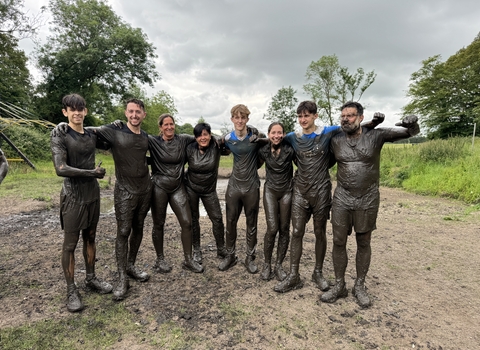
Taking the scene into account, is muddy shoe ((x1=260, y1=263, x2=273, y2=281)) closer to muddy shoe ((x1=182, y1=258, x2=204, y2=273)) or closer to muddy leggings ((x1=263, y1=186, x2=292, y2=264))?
muddy leggings ((x1=263, y1=186, x2=292, y2=264))

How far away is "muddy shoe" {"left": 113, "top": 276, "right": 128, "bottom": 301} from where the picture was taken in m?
3.49

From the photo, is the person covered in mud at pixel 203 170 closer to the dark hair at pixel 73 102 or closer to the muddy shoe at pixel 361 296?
the dark hair at pixel 73 102

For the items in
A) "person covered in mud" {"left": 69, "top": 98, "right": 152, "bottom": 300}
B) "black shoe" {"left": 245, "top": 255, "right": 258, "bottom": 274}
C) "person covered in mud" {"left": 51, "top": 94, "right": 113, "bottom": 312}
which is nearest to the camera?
"person covered in mud" {"left": 51, "top": 94, "right": 113, "bottom": 312}

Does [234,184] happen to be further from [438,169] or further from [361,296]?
[438,169]

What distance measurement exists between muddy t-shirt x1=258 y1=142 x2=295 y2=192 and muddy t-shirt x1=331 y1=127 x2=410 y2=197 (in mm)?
729

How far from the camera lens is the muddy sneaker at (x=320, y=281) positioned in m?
3.79

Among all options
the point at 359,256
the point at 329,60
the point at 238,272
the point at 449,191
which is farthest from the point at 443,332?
the point at 329,60

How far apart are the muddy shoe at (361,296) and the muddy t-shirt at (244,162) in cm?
187

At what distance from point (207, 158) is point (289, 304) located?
2.26m

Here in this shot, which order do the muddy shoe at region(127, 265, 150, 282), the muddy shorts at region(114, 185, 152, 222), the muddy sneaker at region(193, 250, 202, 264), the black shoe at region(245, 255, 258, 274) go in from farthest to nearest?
the muddy sneaker at region(193, 250, 202, 264) → the black shoe at region(245, 255, 258, 274) → the muddy shoe at region(127, 265, 150, 282) → the muddy shorts at region(114, 185, 152, 222)

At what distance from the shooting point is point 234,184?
13.8 ft

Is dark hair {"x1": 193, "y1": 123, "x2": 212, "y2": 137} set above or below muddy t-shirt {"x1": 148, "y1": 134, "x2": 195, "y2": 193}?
above

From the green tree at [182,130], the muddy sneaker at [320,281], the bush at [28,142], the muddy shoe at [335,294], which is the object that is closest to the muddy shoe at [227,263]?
the muddy sneaker at [320,281]

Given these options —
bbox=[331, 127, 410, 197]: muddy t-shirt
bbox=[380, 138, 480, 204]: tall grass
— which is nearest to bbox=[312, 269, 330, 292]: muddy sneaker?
bbox=[331, 127, 410, 197]: muddy t-shirt
